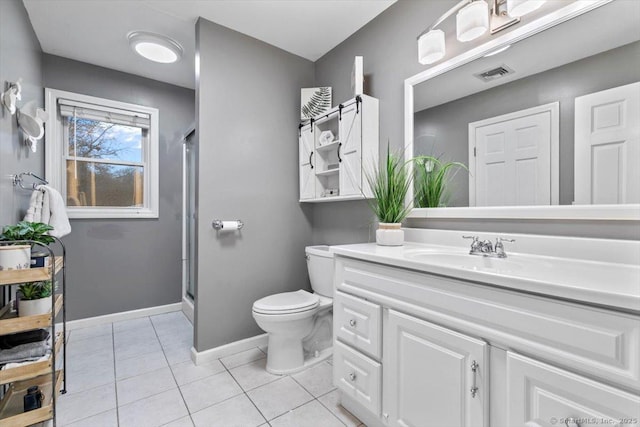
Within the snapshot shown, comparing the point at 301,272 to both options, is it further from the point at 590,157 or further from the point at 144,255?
the point at 590,157

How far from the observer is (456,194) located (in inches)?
61.2

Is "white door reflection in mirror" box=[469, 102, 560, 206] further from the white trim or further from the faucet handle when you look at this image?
the faucet handle

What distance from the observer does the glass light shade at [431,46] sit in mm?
1545

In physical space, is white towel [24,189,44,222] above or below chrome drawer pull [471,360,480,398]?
above

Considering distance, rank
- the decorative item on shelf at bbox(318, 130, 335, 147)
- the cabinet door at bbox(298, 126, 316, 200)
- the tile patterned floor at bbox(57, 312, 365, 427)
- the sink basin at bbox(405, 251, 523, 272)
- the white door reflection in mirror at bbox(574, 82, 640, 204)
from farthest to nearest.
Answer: the cabinet door at bbox(298, 126, 316, 200), the decorative item on shelf at bbox(318, 130, 335, 147), the tile patterned floor at bbox(57, 312, 365, 427), the sink basin at bbox(405, 251, 523, 272), the white door reflection in mirror at bbox(574, 82, 640, 204)

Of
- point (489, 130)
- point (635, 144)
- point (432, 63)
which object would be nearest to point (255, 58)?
point (432, 63)

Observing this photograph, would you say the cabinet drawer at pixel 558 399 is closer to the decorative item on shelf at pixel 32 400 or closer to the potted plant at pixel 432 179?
the potted plant at pixel 432 179

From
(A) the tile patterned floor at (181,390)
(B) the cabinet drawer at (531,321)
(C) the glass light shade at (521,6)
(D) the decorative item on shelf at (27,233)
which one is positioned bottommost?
(A) the tile patterned floor at (181,390)

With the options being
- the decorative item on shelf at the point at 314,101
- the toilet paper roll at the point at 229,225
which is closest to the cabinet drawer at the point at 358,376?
the toilet paper roll at the point at 229,225

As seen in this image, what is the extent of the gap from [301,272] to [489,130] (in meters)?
1.75

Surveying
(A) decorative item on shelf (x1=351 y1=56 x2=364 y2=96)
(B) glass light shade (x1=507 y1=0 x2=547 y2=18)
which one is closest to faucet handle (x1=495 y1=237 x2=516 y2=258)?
(B) glass light shade (x1=507 y1=0 x2=547 y2=18)

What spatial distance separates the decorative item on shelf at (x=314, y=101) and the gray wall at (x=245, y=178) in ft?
0.46

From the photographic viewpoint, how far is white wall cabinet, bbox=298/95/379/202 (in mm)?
1910

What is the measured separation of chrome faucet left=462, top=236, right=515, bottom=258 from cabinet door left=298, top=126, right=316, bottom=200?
1267 mm
